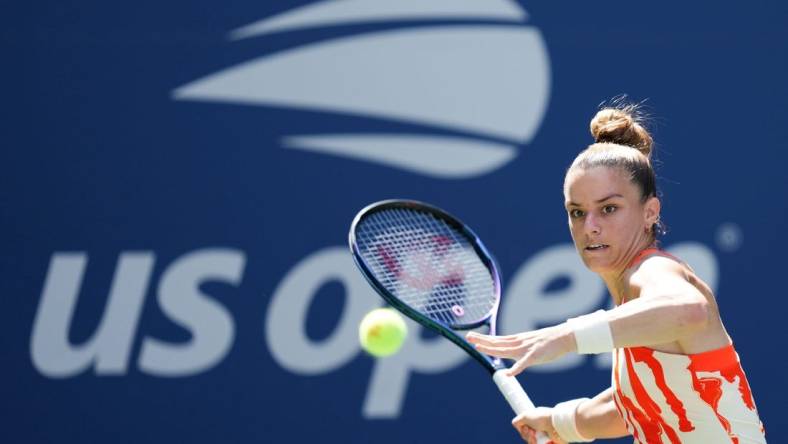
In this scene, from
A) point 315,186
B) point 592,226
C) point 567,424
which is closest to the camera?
point 592,226

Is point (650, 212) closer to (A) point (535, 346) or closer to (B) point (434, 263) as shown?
(A) point (535, 346)

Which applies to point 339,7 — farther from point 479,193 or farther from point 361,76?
point 479,193

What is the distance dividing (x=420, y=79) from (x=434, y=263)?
1.39 meters

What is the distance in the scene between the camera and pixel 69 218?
4453 mm

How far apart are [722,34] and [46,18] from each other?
2.73m

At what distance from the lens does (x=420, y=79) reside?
466cm

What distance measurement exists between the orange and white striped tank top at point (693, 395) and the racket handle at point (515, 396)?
27 cm

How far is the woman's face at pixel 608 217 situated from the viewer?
2.49m

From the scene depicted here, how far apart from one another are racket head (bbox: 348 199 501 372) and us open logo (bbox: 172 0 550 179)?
3.50 ft

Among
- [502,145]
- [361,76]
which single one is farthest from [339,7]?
[502,145]

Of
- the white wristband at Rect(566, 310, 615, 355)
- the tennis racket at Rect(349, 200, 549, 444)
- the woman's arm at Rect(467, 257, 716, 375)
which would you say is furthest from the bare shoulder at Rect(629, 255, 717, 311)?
the tennis racket at Rect(349, 200, 549, 444)

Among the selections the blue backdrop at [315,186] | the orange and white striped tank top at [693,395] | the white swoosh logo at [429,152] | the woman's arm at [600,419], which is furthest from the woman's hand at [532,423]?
the white swoosh logo at [429,152]

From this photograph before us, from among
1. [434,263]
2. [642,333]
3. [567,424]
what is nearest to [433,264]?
[434,263]

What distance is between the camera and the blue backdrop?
445 cm
